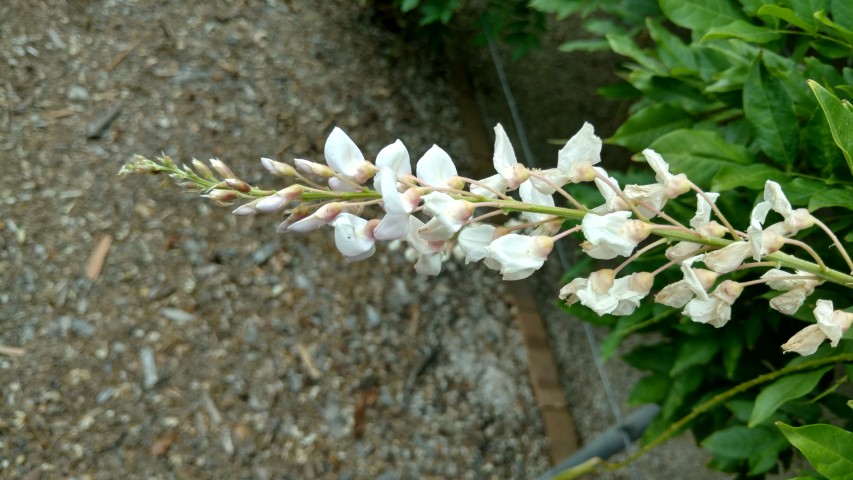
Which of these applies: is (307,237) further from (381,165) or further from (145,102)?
(381,165)

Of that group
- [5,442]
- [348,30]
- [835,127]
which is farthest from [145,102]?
[835,127]

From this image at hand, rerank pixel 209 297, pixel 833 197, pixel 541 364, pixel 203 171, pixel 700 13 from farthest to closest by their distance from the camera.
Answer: pixel 541 364, pixel 209 297, pixel 700 13, pixel 833 197, pixel 203 171

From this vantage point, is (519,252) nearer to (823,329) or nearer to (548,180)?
(548,180)

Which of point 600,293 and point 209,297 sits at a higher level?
point 600,293

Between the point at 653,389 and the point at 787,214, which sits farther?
the point at 653,389

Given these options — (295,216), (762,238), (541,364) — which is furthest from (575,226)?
(541,364)

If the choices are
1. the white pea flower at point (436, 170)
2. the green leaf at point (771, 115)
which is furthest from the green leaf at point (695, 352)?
the white pea flower at point (436, 170)

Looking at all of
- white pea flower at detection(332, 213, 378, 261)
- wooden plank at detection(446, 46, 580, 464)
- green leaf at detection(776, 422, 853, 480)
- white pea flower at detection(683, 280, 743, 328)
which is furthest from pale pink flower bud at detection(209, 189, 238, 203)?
wooden plank at detection(446, 46, 580, 464)
